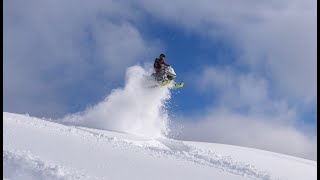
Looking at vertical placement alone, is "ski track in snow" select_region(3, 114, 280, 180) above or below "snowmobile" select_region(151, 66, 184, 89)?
below

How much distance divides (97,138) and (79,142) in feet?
4.12

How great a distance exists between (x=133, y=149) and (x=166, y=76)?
1049 cm

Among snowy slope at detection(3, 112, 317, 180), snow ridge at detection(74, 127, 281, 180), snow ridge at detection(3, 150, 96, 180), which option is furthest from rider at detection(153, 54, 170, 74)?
snow ridge at detection(3, 150, 96, 180)

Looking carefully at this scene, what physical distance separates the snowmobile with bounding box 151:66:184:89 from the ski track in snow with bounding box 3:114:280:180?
494 cm

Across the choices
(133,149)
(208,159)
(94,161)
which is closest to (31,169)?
(94,161)

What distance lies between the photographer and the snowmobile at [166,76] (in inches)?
855

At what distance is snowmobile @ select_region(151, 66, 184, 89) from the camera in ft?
71.3

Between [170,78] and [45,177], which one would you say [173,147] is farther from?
[45,177]

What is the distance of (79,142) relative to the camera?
1141 cm

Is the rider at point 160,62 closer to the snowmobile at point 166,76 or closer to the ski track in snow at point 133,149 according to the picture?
the snowmobile at point 166,76

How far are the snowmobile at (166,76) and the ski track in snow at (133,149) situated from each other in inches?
194

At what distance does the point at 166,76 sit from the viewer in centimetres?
2202

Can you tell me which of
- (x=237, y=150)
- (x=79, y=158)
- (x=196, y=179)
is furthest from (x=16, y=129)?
(x=237, y=150)

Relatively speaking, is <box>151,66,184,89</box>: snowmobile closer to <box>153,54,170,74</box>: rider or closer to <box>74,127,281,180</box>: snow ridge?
<box>153,54,170,74</box>: rider
